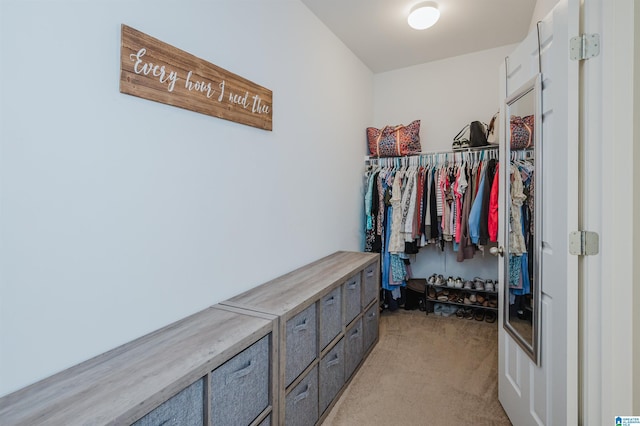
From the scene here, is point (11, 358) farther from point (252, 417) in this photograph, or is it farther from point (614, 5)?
point (614, 5)

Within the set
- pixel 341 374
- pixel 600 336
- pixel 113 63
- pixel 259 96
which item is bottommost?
pixel 341 374

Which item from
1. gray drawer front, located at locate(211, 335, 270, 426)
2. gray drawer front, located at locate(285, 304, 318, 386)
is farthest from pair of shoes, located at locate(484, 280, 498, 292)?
gray drawer front, located at locate(211, 335, 270, 426)

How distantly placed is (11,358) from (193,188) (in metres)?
0.84

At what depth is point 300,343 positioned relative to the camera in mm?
1603

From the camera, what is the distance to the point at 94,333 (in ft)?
3.68

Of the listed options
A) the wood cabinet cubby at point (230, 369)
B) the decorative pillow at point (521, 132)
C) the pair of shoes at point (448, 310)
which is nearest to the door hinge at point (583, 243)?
the decorative pillow at point (521, 132)

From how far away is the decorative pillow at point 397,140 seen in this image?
10.8ft

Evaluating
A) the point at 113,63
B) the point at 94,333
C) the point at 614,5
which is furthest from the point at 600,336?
the point at 113,63

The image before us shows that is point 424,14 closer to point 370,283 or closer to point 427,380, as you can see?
point 370,283

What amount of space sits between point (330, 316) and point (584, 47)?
5.66 ft

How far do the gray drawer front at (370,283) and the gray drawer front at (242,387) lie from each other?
1244mm

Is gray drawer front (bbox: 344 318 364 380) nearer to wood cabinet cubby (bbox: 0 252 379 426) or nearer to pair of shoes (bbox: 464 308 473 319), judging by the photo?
wood cabinet cubby (bbox: 0 252 379 426)

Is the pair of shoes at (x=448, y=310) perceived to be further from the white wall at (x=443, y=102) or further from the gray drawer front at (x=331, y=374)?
the gray drawer front at (x=331, y=374)

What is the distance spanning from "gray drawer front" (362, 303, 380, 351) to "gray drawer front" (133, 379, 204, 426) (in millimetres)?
1567
